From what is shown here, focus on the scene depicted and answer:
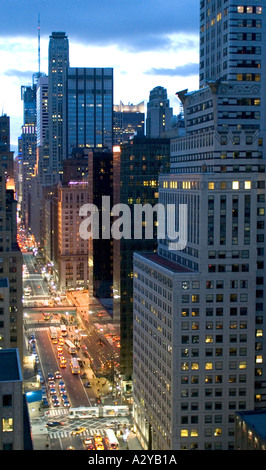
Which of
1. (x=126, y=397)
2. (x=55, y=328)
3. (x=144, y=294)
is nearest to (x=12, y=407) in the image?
(x=144, y=294)

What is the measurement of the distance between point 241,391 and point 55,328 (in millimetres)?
98629

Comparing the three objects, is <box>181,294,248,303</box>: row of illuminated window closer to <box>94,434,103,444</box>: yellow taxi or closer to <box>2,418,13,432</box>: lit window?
<box>94,434,103,444</box>: yellow taxi

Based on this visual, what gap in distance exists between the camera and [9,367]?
142 feet

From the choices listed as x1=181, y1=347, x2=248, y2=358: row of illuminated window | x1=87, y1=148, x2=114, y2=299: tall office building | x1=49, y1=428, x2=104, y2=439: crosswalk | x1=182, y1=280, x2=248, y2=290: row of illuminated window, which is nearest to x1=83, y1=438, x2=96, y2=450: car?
x1=49, y1=428, x2=104, y2=439: crosswalk

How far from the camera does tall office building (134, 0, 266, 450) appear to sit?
79562 mm

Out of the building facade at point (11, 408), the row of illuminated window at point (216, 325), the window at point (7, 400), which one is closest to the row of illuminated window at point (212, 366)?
the row of illuminated window at point (216, 325)

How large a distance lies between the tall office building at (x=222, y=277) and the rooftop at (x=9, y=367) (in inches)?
1470

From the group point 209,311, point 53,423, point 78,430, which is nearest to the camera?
point 209,311

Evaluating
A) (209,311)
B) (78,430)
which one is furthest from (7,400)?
(78,430)

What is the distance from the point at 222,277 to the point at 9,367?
41894 millimetres

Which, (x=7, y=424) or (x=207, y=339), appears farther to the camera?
(x=207, y=339)

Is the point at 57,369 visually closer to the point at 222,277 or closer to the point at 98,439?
the point at 98,439

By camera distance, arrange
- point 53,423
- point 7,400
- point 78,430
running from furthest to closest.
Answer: point 53,423 < point 78,430 < point 7,400

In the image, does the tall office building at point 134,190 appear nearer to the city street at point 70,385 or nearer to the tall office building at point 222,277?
the city street at point 70,385
